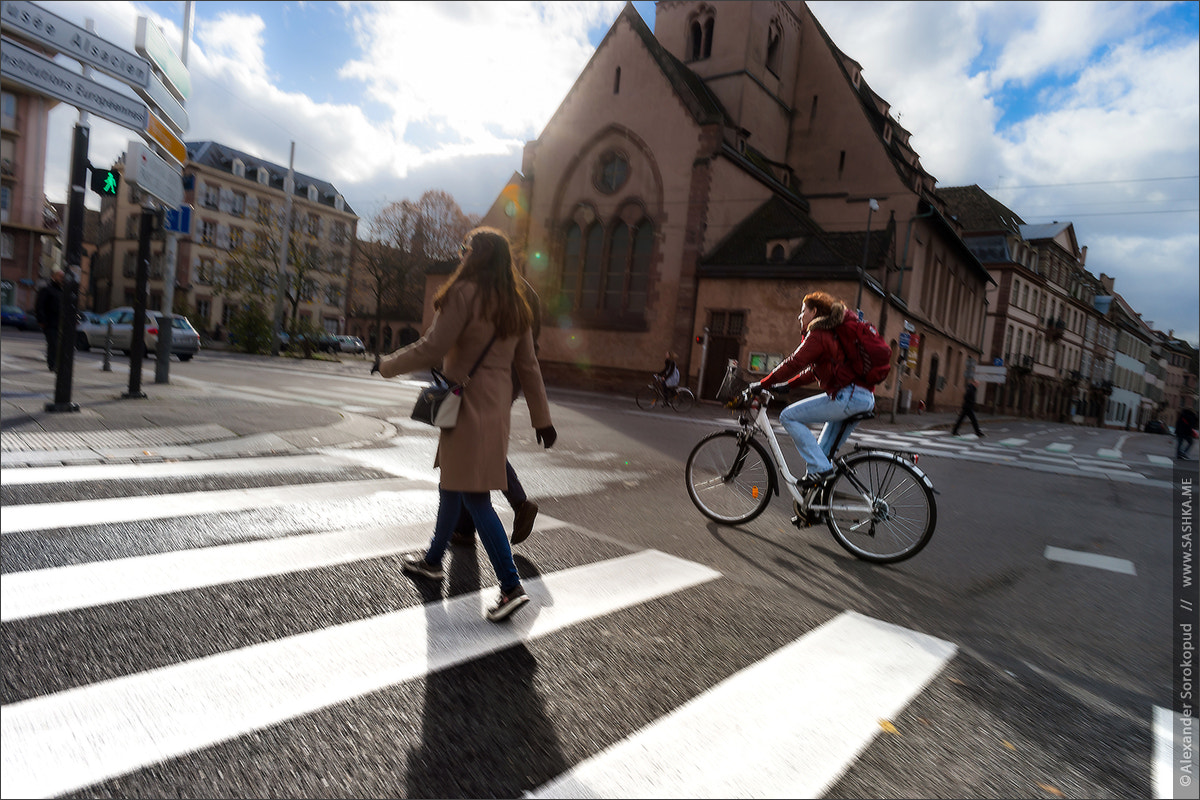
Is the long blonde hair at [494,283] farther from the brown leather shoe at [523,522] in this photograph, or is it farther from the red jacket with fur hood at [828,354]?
the red jacket with fur hood at [828,354]

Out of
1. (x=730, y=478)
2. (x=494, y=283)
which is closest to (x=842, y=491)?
(x=730, y=478)

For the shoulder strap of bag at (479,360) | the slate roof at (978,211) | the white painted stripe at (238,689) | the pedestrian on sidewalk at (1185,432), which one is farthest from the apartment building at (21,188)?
the slate roof at (978,211)

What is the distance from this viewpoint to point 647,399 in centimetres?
2411

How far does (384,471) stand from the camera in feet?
22.2

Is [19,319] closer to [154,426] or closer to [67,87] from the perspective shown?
[67,87]

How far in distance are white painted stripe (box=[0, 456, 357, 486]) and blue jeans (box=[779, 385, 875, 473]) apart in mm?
4163

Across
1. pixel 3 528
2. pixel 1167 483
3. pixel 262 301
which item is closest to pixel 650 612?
pixel 3 528

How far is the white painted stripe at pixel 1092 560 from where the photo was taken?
570cm

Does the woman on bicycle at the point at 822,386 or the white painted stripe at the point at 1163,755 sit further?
the woman on bicycle at the point at 822,386

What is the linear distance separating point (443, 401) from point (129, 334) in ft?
87.4

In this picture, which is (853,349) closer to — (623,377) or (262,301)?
(623,377)

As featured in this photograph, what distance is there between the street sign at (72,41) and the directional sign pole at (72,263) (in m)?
0.80

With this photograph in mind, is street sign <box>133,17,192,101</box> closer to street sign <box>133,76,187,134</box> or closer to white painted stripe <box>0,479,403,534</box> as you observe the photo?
street sign <box>133,76,187,134</box>

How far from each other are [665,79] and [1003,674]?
3145 cm
